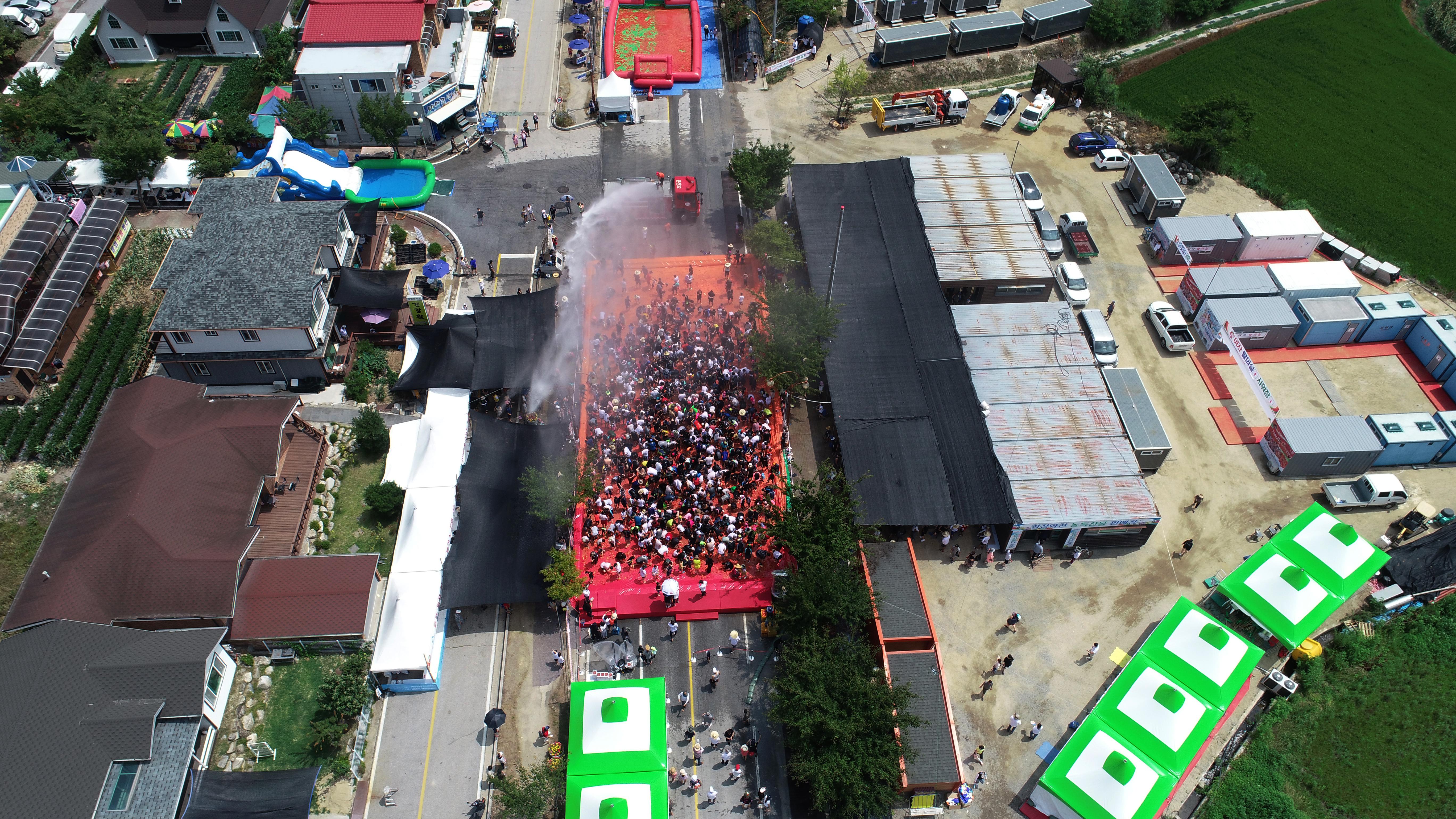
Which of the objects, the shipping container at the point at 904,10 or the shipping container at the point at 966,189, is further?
the shipping container at the point at 904,10

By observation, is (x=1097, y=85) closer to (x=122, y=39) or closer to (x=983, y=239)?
(x=983, y=239)

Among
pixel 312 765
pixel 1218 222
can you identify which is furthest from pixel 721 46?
pixel 312 765

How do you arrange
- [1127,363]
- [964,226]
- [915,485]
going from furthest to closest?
[964,226], [1127,363], [915,485]

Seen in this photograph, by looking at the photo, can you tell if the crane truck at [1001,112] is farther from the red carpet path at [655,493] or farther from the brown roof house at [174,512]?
the brown roof house at [174,512]

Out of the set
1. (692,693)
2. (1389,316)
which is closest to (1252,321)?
(1389,316)

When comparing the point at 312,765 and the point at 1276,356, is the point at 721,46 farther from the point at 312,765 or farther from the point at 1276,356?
the point at 312,765

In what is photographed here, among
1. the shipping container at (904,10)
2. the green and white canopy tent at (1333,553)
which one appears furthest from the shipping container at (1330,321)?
the shipping container at (904,10)

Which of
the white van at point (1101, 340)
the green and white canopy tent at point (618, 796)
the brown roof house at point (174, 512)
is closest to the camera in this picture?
the green and white canopy tent at point (618, 796)
